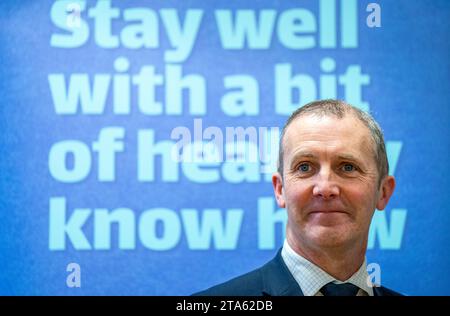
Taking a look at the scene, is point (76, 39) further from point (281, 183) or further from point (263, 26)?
point (281, 183)

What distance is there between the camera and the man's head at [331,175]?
5.37 ft

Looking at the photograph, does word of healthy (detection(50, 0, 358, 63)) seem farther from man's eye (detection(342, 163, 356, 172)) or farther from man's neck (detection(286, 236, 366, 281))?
man's neck (detection(286, 236, 366, 281))

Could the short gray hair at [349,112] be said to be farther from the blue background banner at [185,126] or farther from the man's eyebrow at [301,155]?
the blue background banner at [185,126]

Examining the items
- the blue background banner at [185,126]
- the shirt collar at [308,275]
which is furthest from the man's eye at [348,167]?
the blue background banner at [185,126]

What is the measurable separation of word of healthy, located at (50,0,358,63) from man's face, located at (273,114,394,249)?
0.90 m

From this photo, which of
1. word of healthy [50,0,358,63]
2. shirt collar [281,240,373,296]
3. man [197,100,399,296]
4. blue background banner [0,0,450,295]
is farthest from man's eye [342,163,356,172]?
word of healthy [50,0,358,63]

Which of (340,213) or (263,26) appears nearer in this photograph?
(340,213)

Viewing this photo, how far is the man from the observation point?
1.64 metres

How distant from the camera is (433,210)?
2.48m

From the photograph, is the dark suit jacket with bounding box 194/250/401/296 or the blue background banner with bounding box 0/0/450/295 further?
the blue background banner with bounding box 0/0/450/295

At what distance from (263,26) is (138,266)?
1.02 metres

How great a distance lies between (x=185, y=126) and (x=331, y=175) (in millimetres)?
918

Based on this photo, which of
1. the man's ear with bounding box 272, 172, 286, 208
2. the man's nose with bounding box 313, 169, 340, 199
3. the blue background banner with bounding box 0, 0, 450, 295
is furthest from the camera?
the blue background banner with bounding box 0, 0, 450, 295
